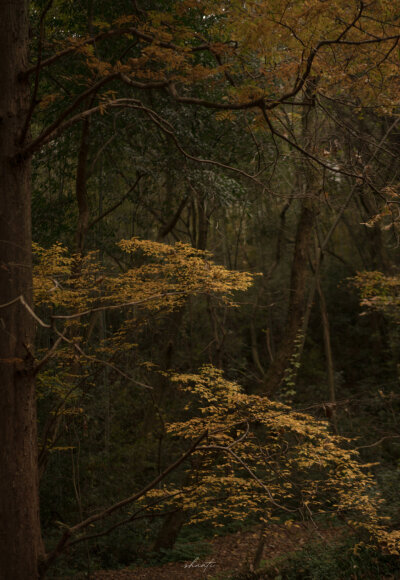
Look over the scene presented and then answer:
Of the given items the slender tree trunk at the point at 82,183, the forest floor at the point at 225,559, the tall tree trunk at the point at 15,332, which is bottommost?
the forest floor at the point at 225,559

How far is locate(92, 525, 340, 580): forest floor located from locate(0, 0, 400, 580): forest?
0.20 feet

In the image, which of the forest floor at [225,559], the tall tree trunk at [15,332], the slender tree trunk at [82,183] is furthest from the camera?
the slender tree trunk at [82,183]

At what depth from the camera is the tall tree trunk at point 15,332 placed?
2.81 metres

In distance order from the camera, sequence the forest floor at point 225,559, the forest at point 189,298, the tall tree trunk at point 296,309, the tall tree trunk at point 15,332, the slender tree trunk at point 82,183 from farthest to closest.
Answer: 1. the tall tree trunk at point 296,309
2. the slender tree trunk at point 82,183
3. the forest floor at point 225,559
4. the forest at point 189,298
5. the tall tree trunk at point 15,332

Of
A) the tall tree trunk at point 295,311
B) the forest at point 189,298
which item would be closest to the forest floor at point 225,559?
the forest at point 189,298

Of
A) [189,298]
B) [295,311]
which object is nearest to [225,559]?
[295,311]

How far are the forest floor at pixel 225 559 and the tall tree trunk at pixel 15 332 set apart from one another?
13.8ft

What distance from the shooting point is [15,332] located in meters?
2.98

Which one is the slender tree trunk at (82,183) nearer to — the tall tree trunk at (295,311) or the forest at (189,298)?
the forest at (189,298)

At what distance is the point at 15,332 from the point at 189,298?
7.00 m

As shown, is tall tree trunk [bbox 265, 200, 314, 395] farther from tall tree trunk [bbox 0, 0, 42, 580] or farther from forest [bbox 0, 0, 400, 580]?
tall tree trunk [bbox 0, 0, 42, 580]

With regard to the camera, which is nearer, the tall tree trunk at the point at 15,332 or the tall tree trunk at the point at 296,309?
the tall tree trunk at the point at 15,332

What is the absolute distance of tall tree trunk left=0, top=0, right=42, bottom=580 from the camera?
2.81 metres

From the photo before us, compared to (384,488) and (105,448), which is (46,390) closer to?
(105,448)
